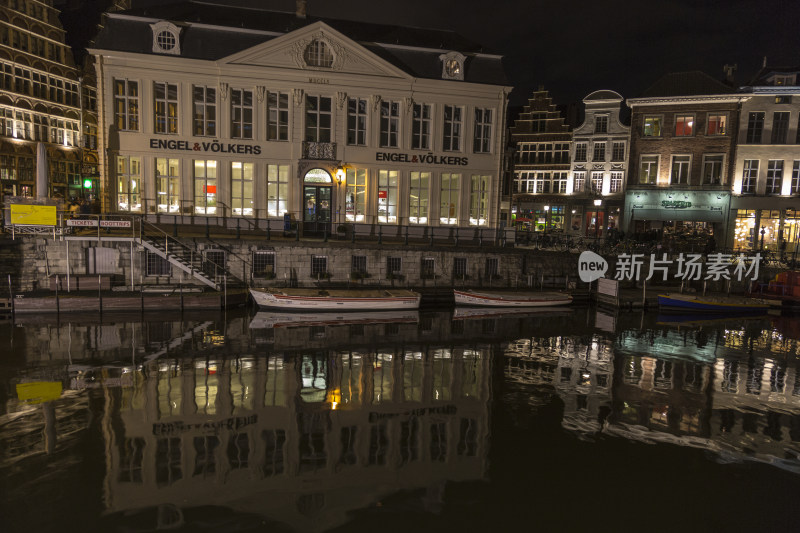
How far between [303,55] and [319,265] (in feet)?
39.4

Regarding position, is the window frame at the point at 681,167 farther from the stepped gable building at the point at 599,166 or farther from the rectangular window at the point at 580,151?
the rectangular window at the point at 580,151

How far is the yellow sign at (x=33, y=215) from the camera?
20891mm

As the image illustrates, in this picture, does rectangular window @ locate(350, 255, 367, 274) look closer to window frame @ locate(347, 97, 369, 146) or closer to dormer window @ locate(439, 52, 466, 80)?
window frame @ locate(347, 97, 369, 146)

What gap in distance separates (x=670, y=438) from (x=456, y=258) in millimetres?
16736

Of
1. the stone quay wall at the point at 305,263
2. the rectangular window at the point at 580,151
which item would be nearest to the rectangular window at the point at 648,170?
the rectangular window at the point at 580,151

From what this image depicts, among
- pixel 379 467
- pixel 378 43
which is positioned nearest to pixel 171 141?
pixel 378 43

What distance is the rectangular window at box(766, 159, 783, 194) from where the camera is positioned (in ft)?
117

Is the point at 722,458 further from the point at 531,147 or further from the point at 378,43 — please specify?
the point at 531,147

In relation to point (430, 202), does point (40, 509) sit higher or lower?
lower

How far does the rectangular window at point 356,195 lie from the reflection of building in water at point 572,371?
13734 mm

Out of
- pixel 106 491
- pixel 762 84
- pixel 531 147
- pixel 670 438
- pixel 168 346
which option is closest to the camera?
pixel 106 491

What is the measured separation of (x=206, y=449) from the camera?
9.74m

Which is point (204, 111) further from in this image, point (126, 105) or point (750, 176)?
point (750, 176)

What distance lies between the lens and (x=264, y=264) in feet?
81.8
